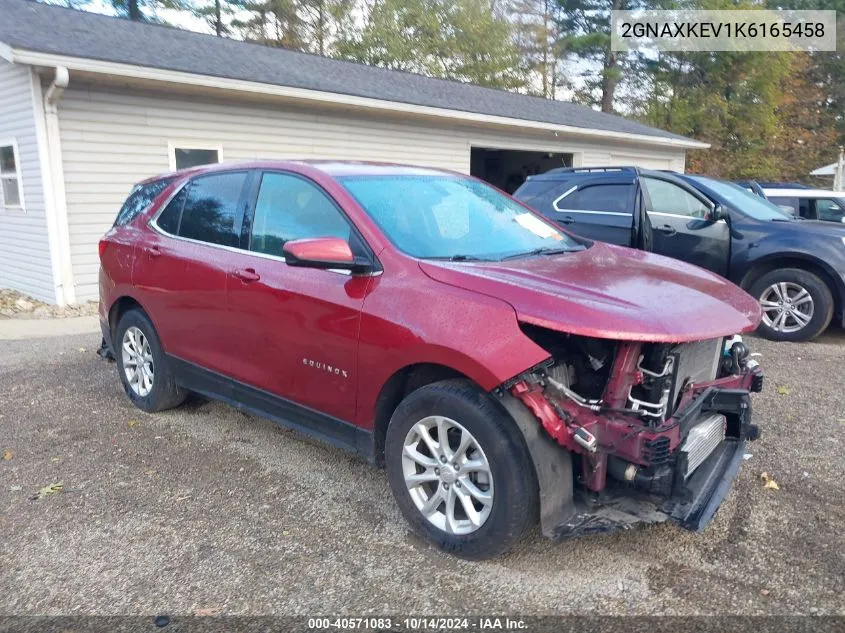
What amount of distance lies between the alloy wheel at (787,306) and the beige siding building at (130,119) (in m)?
7.13

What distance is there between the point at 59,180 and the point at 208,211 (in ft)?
18.8

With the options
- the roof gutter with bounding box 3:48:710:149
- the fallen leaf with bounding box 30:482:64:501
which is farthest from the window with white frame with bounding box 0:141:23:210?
the fallen leaf with bounding box 30:482:64:501

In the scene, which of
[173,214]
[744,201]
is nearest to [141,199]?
[173,214]

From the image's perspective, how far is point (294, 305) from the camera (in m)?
3.58

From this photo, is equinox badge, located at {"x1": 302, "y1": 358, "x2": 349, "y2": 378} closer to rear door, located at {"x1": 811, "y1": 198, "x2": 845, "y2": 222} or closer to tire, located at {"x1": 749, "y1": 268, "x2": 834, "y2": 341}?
tire, located at {"x1": 749, "y1": 268, "x2": 834, "y2": 341}

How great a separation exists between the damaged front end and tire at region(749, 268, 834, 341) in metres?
4.55

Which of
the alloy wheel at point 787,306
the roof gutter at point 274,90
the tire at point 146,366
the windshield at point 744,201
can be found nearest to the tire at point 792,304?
the alloy wheel at point 787,306

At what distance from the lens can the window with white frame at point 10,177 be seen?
9.47 metres

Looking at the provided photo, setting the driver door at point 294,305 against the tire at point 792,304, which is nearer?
the driver door at point 294,305

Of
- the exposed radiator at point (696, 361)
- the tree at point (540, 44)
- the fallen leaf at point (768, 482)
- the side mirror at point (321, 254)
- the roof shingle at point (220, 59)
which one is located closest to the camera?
the exposed radiator at point (696, 361)

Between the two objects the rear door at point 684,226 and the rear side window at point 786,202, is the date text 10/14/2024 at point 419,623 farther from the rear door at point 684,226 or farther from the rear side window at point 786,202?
the rear side window at point 786,202

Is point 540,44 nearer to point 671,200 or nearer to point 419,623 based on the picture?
point 671,200

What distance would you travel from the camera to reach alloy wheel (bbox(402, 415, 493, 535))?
2.93 m

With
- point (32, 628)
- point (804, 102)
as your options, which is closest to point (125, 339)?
point (32, 628)
